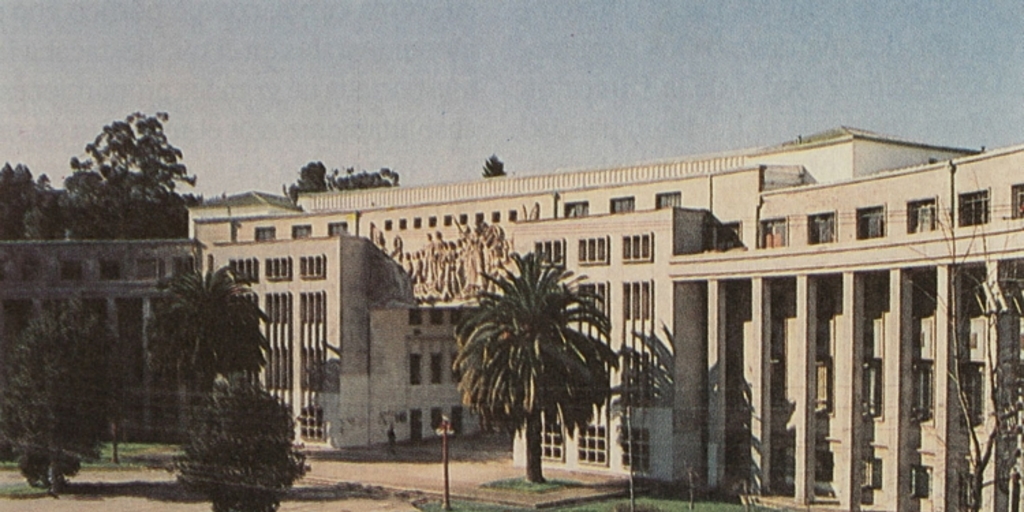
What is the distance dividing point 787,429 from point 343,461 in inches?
896

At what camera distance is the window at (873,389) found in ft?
137

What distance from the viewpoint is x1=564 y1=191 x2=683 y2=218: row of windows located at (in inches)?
1956

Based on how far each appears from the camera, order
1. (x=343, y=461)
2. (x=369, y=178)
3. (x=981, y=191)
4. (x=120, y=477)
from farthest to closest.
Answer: (x=369, y=178), (x=343, y=461), (x=120, y=477), (x=981, y=191)

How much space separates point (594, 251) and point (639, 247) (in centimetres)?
238

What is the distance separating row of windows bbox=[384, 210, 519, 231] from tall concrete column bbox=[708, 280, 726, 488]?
13.1m

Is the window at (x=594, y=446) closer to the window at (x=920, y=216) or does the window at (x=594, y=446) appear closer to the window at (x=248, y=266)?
the window at (x=920, y=216)

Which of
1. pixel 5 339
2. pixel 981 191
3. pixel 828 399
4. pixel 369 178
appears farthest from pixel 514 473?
pixel 369 178

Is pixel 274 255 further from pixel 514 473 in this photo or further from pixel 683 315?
pixel 683 315

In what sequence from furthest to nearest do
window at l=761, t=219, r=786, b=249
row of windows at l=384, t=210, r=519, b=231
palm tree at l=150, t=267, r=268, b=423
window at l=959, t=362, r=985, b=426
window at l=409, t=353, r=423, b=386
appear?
window at l=409, t=353, r=423, b=386, row of windows at l=384, t=210, r=519, b=231, palm tree at l=150, t=267, r=268, b=423, window at l=761, t=219, r=786, b=249, window at l=959, t=362, r=985, b=426

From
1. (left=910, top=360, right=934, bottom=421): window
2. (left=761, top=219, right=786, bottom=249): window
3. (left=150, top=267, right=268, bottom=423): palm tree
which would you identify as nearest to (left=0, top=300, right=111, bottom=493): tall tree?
(left=150, top=267, right=268, bottom=423): palm tree

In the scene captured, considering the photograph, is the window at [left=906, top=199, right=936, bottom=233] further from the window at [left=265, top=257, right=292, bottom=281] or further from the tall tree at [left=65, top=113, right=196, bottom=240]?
the tall tree at [left=65, top=113, right=196, bottom=240]

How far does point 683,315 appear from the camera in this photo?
46.8 m

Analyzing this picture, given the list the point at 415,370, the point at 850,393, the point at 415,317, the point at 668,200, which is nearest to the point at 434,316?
the point at 415,317

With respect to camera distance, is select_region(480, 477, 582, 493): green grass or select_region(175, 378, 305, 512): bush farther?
select_region(480, 477, 582, 493): green grass
